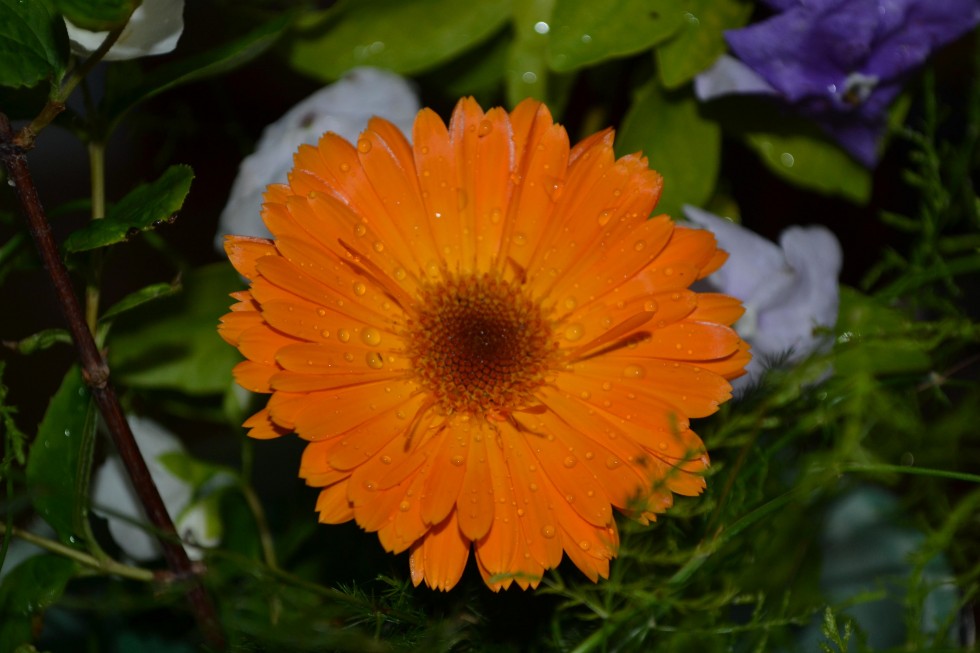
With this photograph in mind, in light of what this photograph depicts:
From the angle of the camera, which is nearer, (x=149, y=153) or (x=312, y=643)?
(x=312, y=643)

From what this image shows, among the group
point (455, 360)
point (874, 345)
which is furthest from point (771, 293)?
point (455, 360)

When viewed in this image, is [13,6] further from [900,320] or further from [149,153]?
[149,153]

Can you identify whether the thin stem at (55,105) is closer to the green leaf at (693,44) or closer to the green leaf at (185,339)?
the green leaf at (185,339)

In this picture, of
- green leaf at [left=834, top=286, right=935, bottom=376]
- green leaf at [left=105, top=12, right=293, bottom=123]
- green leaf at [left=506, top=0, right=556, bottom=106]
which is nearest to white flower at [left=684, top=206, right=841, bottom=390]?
green leaf at [left=834, top=286, right=935, bottom=376]

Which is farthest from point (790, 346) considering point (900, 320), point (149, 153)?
point (149, 153)

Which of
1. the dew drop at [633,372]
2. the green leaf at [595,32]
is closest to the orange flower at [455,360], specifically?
the dew drop at [633,372]

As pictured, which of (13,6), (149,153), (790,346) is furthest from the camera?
(149,153)

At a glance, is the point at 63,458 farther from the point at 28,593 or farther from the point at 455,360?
the point at 455,360

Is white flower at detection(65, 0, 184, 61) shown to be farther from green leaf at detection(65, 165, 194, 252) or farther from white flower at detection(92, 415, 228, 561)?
white flower at detection(92, 415, 228, 561)
